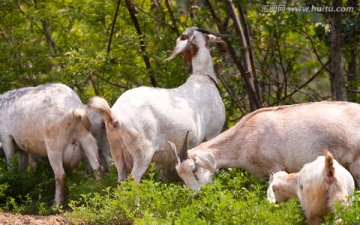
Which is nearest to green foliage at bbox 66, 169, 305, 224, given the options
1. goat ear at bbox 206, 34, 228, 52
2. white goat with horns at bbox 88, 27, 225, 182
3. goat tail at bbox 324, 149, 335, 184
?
goat tail at bbox 324, 149, 335, 184

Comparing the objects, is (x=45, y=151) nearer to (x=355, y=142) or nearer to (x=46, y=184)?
(x=46, y=184)

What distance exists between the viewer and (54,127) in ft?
33.4

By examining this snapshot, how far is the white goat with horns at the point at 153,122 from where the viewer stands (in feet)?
30.6

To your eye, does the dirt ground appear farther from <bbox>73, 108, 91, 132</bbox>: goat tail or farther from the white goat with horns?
<bbox>73, 108, 91, 132</bbox>: goat tail

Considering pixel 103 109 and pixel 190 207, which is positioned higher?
pixel 103 109

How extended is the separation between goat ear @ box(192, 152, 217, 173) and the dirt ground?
1.59 metres

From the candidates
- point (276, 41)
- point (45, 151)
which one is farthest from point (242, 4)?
point (45, 151)

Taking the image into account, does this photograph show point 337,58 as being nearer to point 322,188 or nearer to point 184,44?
point 184,44

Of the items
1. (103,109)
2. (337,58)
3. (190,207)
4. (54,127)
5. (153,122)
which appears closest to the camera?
(190,207)

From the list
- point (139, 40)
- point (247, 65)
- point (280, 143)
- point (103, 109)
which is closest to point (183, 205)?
point (280, 143)

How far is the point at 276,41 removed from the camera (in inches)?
527

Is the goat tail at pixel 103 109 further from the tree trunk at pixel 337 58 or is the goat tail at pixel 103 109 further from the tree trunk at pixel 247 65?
the tree trunk at pixel 247 65

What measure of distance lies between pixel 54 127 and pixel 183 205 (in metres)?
2.66

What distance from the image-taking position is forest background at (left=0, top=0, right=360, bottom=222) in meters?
11.8
